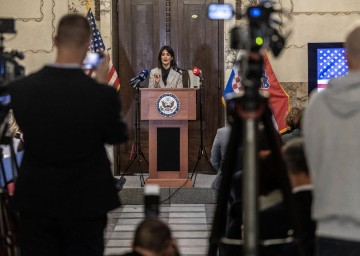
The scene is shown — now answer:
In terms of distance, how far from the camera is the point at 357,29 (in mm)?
2104

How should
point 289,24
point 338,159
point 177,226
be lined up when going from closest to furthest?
point 338,159 → point 177,226 → point 289,24

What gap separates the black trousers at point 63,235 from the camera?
8.07ft

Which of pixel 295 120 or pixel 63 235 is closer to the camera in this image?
pixel 63 235

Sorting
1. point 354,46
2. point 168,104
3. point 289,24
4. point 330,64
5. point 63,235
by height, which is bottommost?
point 63,235

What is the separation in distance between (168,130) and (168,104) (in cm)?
32

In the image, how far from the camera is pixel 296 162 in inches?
96.7

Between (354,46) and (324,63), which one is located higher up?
(354,46)

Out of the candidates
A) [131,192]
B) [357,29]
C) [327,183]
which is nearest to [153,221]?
[327,183]

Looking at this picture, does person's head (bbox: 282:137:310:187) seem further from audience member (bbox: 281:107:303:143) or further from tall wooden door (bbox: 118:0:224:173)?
tall wooden door (bbox: 118:0:224:173)

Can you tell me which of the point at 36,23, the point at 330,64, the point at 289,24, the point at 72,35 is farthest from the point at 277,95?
the point at 72,35

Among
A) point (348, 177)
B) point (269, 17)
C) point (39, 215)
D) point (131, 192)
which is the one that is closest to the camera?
point (348, 177)

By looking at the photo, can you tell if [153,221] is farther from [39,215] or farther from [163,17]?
[163,17]

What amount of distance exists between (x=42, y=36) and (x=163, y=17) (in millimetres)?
1533

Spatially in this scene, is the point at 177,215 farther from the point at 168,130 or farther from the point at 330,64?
the point at 330,64
